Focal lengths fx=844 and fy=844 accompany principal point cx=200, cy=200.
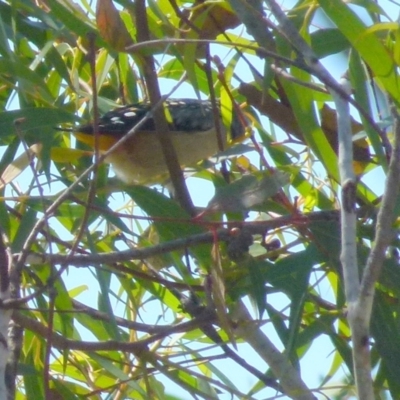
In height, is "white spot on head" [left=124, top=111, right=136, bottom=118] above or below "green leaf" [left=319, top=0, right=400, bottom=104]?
above

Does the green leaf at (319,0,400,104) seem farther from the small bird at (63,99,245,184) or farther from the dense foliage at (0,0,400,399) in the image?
the small bird at (63,99,245,184)

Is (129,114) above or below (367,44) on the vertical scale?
above

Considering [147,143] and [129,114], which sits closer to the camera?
[129,114]

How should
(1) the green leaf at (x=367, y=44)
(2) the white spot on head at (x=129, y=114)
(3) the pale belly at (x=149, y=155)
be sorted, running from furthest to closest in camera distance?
1. (3) the pale belly at (x=149, y=155)
2. (2) the white spot on head at (x=129, y=114)
3. (1) the green leaf at (x=367, y=44)

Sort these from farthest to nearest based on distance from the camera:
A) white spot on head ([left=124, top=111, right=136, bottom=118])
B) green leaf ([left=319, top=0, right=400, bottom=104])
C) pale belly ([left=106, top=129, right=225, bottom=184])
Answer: pale belly ([left=106, top=129, right=225, bottom=184])
white spot on head ([left=124, top=111, right=136, bottom=118])
green leaf ([left=319, top=0, right=400, bottom=104])

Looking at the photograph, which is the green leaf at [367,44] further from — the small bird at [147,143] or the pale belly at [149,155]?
the pale belly at [149,155]

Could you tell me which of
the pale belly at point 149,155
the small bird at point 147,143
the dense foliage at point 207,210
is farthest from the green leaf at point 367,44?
the pale belly at point 149,155

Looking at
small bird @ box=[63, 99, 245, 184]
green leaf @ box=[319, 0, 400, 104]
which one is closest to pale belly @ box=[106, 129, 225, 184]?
small bird @ box=[63, 99, 245, 184]

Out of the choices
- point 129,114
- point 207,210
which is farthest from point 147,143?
point 207,210

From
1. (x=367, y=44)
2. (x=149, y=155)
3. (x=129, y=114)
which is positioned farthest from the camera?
(x=149, y=155)

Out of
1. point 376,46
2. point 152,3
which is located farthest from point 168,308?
point 376,46

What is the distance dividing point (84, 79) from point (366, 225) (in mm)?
688

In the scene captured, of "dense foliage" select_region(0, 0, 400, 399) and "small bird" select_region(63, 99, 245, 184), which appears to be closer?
"dense foliage" select_region(0, 0, 400, 399)

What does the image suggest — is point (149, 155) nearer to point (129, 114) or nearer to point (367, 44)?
point (129, 114)
